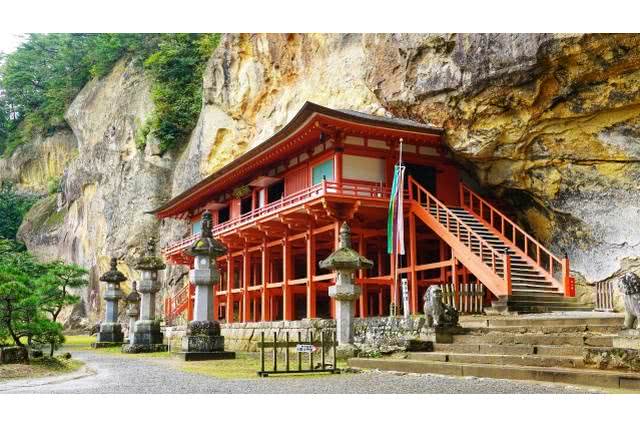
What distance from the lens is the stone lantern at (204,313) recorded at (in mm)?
16172

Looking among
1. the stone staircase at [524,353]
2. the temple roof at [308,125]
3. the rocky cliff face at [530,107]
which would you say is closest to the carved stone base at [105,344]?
the temple roof at [308,125]

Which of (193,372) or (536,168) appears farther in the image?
(536,168)

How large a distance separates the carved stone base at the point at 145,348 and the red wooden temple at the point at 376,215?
14.2ft

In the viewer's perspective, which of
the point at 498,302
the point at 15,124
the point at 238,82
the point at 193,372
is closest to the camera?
the point at 193,372

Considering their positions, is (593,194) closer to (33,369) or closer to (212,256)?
(212,256)

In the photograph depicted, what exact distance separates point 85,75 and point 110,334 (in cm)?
3158

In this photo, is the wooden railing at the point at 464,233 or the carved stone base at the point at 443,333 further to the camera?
the wooden railing at the point at 464,233

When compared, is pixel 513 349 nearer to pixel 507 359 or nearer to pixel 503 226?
pixel 507 359

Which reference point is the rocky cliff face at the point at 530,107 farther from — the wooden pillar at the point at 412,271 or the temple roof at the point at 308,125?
the wooden pillar at the point at 412,271

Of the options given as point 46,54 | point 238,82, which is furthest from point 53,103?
point 238,82

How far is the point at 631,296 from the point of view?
9148mm

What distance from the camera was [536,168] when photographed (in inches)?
754

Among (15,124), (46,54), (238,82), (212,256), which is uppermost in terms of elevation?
(46,54)

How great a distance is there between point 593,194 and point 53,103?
47257 millimetres
